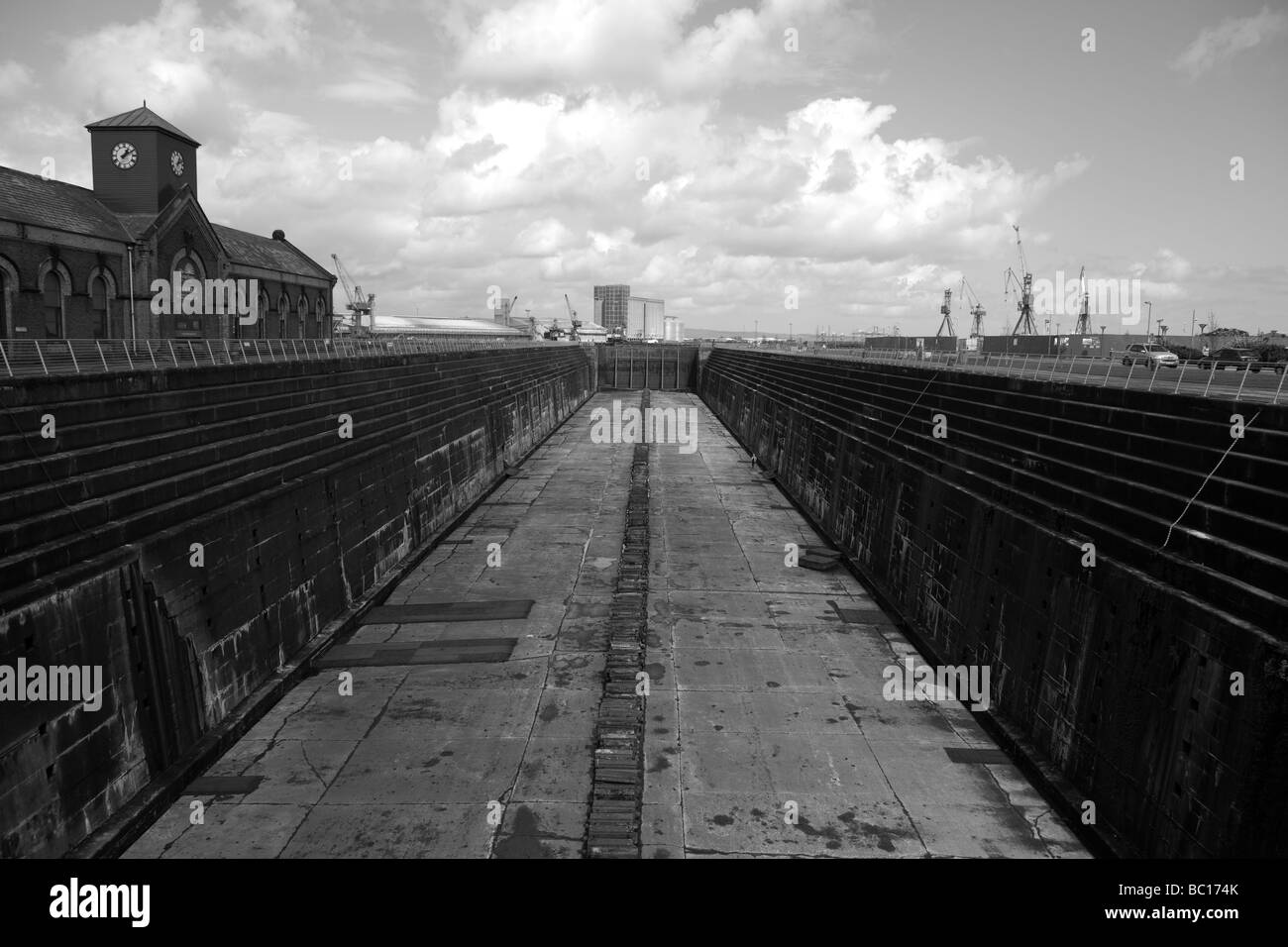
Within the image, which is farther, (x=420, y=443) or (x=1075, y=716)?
(x=420, y=443)

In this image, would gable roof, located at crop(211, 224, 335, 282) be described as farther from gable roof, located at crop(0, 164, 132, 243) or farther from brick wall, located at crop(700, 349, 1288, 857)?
brick wall, located at crop(700, 349, 1288, 857)

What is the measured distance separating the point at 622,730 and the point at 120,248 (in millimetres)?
40395

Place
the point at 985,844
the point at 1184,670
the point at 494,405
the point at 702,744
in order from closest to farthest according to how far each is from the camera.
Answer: the point at 1184,670, the point at 985,844, the point at 702,744, the point at 494,405

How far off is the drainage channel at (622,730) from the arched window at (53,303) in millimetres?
29720

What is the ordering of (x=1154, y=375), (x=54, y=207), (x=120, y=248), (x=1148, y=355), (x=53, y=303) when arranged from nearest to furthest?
(x=1154, y=375) → (x=1148, y=355) → (x=53, y=303) → (x=54, y=207) → (x=120, y=248)

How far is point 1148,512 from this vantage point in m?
12.2

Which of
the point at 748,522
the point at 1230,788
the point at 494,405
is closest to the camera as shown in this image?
the point at 1230,788

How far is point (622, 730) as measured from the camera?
15.0 m

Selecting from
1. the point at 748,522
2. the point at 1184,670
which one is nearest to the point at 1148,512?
the point at 1184,670

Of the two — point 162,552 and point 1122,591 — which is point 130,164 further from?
point 1122,591

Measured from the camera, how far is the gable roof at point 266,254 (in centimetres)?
5578

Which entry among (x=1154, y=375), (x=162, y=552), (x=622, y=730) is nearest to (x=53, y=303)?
(x=162, y=552)

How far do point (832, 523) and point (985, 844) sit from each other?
19327mm
